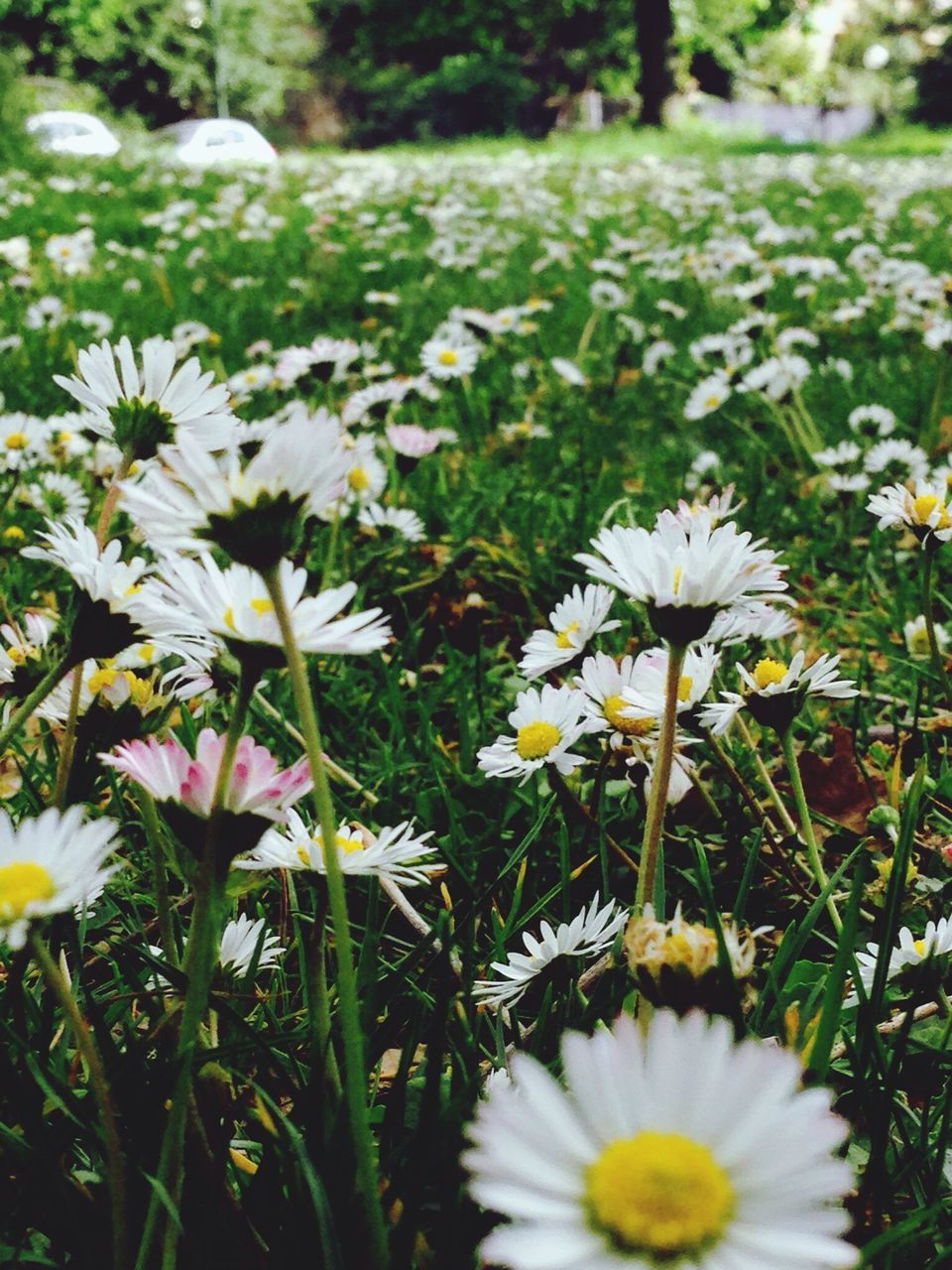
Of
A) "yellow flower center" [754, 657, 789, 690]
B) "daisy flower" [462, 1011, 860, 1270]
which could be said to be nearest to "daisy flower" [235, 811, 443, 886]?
"daisy flower" [462, 1011, 860, 1270]

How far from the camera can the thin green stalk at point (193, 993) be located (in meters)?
0.47

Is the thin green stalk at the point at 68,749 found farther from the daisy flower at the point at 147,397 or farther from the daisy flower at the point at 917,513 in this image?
the daisy flower at the point at 917,513

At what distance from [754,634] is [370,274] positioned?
366 centimetres

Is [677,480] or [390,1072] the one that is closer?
[390,1072]

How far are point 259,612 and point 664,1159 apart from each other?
279mm

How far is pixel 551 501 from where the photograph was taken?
194cm

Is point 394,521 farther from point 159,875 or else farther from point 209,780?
point 209,780

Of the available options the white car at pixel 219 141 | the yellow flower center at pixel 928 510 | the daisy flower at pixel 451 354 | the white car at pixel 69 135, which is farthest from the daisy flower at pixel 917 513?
the white car at pixel 219 141

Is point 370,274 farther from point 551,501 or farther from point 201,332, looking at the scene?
point 551,501

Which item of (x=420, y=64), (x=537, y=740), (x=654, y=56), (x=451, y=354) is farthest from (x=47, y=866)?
(x=420, y=64)

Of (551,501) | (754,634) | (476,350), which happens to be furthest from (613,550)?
(476,350)

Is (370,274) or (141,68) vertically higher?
(141,68)

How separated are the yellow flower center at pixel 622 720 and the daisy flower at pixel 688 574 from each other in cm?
22

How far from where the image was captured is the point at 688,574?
1.82ft
